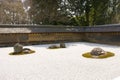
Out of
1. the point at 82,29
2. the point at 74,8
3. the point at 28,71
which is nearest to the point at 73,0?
the point at 74,8

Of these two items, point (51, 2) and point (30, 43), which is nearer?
point (30, 43)

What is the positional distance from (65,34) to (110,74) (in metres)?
10.6

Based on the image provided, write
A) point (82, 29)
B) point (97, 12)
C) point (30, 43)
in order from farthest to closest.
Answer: point (97, 12), point (82, 29), point (30, 43)

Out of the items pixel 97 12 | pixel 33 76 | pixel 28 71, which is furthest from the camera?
pixel 97 12

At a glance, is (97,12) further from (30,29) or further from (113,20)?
(30,29)

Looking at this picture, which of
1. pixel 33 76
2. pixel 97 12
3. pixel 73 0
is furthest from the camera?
pixel 97 12

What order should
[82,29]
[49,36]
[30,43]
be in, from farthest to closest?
1. [82,29]
2. [49,36]
3. [30,43]

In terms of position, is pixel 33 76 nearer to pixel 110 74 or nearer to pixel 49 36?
pixel 110 74

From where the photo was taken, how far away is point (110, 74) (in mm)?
4621

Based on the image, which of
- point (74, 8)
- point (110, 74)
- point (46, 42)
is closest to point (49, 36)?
point (46, 42)

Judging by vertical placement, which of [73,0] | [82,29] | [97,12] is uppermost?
[73,0]

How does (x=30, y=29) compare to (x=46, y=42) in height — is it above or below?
above

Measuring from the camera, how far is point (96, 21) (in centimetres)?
1911

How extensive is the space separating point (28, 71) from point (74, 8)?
1370cm
